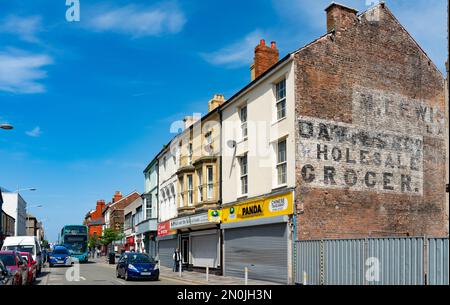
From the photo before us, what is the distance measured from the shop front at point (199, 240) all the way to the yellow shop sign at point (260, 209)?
1651 mm

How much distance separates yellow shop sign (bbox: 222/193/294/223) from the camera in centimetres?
2338

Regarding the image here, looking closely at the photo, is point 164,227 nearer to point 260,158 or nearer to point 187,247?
point 187,247

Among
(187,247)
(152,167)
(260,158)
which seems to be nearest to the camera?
(260,158)

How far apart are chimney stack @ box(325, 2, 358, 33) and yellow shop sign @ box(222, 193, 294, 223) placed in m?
8.70

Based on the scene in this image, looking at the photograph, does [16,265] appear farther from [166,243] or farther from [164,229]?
[166,243]

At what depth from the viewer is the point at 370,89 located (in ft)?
84.8

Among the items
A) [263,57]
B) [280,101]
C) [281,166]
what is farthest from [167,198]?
[280,101]

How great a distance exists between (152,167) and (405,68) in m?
28.6

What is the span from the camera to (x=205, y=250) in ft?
108

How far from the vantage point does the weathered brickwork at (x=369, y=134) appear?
23.7 metres

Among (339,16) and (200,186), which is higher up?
(339,16)

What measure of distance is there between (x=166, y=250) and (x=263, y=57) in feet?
62.4
